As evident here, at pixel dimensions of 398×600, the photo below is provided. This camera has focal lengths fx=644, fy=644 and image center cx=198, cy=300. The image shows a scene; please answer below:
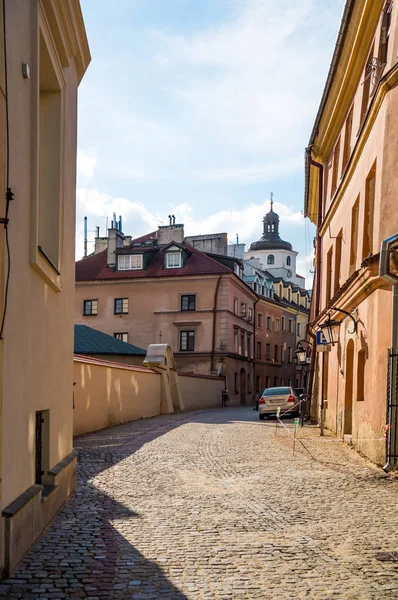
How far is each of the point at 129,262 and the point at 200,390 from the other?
1506cm

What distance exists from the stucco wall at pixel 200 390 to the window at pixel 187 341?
12.3ft

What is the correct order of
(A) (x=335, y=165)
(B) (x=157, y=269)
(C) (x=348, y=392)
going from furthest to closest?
1. (B) (x=157, y=269)
2. (A) (x=335, y=165)
3. (C) (x=348, y=392)

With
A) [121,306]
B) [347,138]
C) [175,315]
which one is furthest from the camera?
[121,306]

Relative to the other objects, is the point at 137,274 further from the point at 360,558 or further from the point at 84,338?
the point at 360,558

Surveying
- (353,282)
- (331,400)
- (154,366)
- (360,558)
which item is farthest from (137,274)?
(360,558)

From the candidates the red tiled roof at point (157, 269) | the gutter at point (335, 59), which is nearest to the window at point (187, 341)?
the red tiled roof at point (157, 269)

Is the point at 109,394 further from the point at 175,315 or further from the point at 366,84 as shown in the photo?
the point at 175,315

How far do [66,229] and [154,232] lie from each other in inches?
1775

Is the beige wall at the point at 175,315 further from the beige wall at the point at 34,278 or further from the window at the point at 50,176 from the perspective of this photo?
the window at the point at 50,176

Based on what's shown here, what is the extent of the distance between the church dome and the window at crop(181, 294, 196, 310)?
155 feet

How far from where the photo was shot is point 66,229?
27.1 ft

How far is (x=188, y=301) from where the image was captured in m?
45.6

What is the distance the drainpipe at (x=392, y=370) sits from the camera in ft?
33.1

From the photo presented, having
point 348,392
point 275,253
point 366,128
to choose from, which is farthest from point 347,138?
point 275,253
